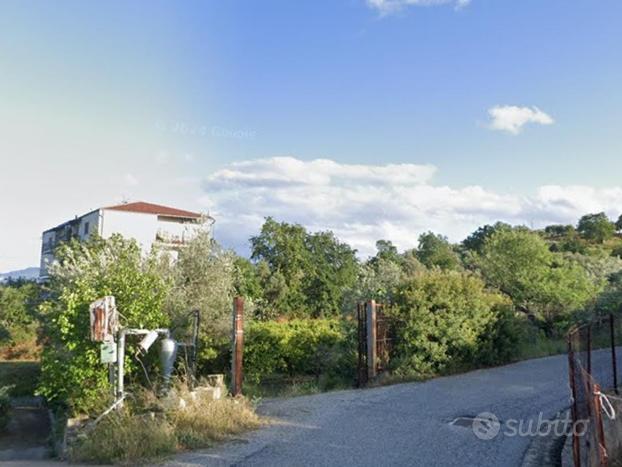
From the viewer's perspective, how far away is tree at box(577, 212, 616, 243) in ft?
181

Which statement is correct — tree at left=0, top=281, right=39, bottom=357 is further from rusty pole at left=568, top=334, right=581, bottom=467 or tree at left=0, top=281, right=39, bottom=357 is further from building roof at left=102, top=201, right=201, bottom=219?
rusty pole at left=568, top=334, right=581, bottom=467

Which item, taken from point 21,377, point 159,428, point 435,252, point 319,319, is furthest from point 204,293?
point 435,252

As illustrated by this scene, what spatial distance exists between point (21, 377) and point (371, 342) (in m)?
13.9

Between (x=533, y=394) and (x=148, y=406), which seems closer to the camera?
(x=148, y=406)

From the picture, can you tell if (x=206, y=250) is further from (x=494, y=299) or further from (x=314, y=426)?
(x=314, y=426)

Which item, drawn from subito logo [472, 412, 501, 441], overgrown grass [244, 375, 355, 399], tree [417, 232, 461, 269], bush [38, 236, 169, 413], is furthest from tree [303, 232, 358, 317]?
subito logo [472, 412, 501, 441]

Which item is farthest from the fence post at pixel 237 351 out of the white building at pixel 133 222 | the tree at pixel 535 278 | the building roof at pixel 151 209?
the building roof at pixel 151 209

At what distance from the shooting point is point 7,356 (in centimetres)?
2462

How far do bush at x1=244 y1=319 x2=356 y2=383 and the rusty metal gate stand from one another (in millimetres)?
632

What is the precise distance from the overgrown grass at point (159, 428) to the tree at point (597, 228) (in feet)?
180

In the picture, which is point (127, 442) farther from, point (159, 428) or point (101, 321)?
point (101, 321)

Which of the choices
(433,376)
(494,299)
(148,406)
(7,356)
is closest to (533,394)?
(433,376)

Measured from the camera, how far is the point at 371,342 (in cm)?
1205

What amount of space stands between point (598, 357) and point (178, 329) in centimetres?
1003
